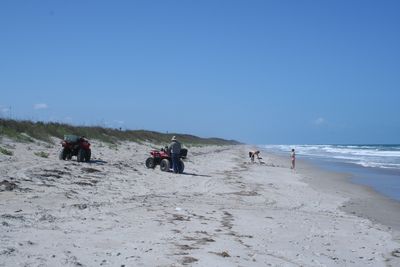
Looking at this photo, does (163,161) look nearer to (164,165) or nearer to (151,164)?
(164,165)

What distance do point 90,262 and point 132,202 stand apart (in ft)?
17.2

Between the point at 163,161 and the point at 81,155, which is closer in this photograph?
the point at 81,155

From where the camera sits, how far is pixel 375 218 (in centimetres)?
1246

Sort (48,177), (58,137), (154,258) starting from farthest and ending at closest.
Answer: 1. (58,137)
2. (48,177)
3. (154,258)

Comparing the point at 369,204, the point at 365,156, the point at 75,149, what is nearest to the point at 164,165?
the point at 75,149

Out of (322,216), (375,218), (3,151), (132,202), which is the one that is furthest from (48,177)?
(375,218)

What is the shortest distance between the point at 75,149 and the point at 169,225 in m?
12.2

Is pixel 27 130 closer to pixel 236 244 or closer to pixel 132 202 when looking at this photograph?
pixel 132 202

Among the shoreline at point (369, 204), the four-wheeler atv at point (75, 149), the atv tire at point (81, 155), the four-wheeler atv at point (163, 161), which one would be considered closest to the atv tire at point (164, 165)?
the four-wheeler atv at point (163, 161)

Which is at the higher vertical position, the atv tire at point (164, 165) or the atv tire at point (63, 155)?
the atv tire at point (63, 155)

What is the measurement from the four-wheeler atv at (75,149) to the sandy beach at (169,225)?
366 cm

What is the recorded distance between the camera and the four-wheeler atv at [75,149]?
1983cm

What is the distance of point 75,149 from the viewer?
65.8 ft

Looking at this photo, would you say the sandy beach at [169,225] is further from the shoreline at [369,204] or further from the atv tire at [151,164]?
the atv tire at [151,164]
